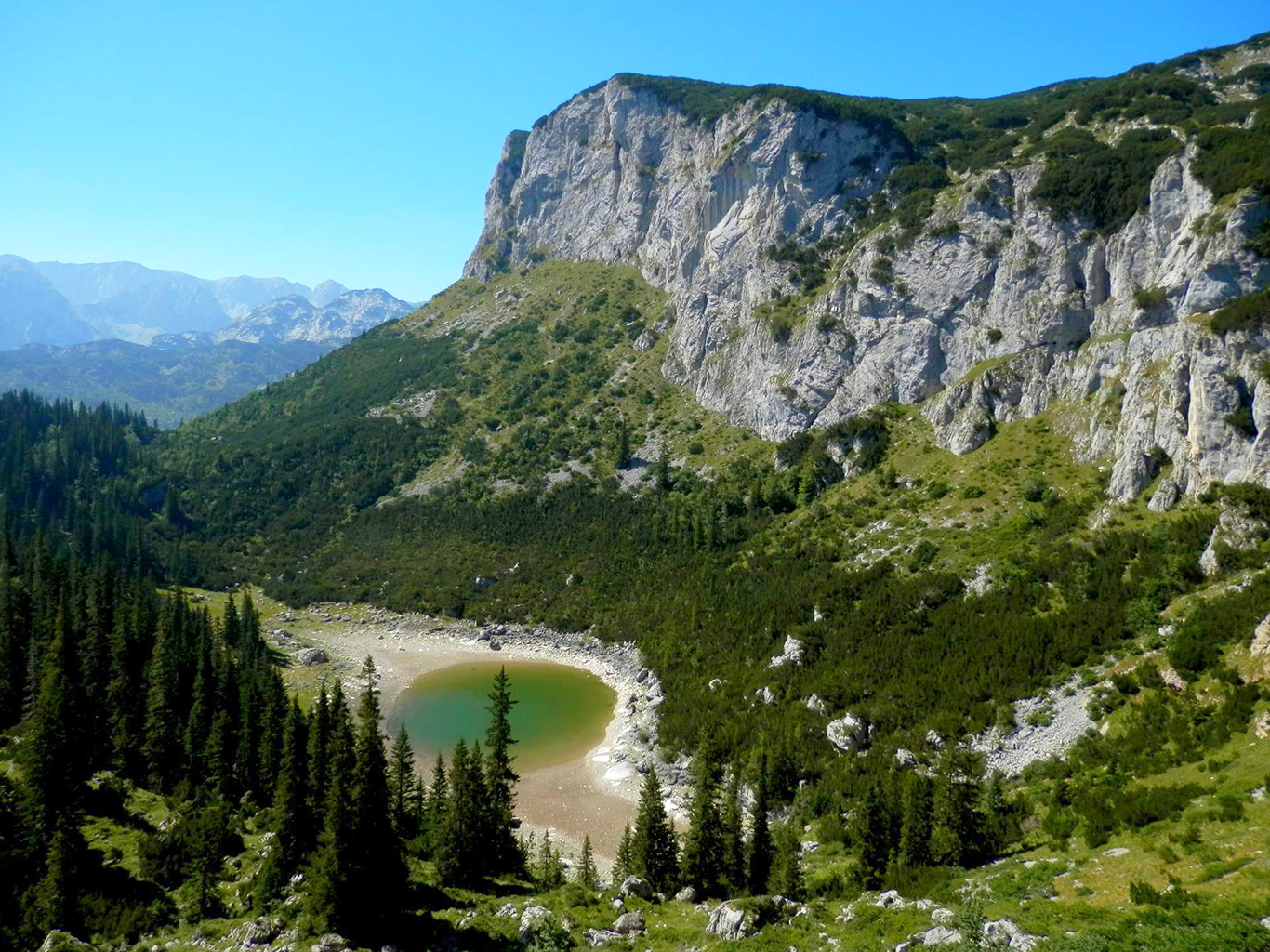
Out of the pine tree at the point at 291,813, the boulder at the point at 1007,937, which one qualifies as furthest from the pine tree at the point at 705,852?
the pine tree at the point at 291,813

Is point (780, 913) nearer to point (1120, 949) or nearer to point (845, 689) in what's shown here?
point (1120, 949)

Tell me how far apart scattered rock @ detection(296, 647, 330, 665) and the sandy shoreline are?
1.20 metres

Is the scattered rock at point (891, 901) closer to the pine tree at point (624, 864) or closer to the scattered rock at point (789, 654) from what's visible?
the pine tree at point (624, 864)

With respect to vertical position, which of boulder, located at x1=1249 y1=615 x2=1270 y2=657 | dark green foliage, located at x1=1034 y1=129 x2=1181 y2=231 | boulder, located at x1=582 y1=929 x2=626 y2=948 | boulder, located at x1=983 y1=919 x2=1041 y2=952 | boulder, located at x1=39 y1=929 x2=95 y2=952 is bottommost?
boulder, located at x1=39 y1=929 x2=95 y2=952

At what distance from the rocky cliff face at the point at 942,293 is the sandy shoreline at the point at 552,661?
39971mm

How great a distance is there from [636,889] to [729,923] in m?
8.08

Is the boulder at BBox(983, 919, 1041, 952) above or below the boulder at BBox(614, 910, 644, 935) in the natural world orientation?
above

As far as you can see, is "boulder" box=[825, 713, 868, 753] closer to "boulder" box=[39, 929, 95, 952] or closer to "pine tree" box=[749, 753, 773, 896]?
"pine tree" box=[749, 753, 773, 896]

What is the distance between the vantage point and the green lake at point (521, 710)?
6056 cm

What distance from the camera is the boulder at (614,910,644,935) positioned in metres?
31.1

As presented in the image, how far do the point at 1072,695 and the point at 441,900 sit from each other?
3526cm

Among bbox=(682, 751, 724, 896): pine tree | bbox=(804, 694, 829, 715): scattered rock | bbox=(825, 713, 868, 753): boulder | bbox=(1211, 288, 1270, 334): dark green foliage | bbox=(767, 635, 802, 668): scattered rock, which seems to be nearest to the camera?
bbox=(682, 751, 724, 896): pine tree

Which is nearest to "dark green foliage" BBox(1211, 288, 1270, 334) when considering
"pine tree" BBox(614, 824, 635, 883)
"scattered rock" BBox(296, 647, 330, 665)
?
"pine tree" BBox(614, 824, 635, 883)

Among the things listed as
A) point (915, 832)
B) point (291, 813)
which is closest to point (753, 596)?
point (915, 832)
